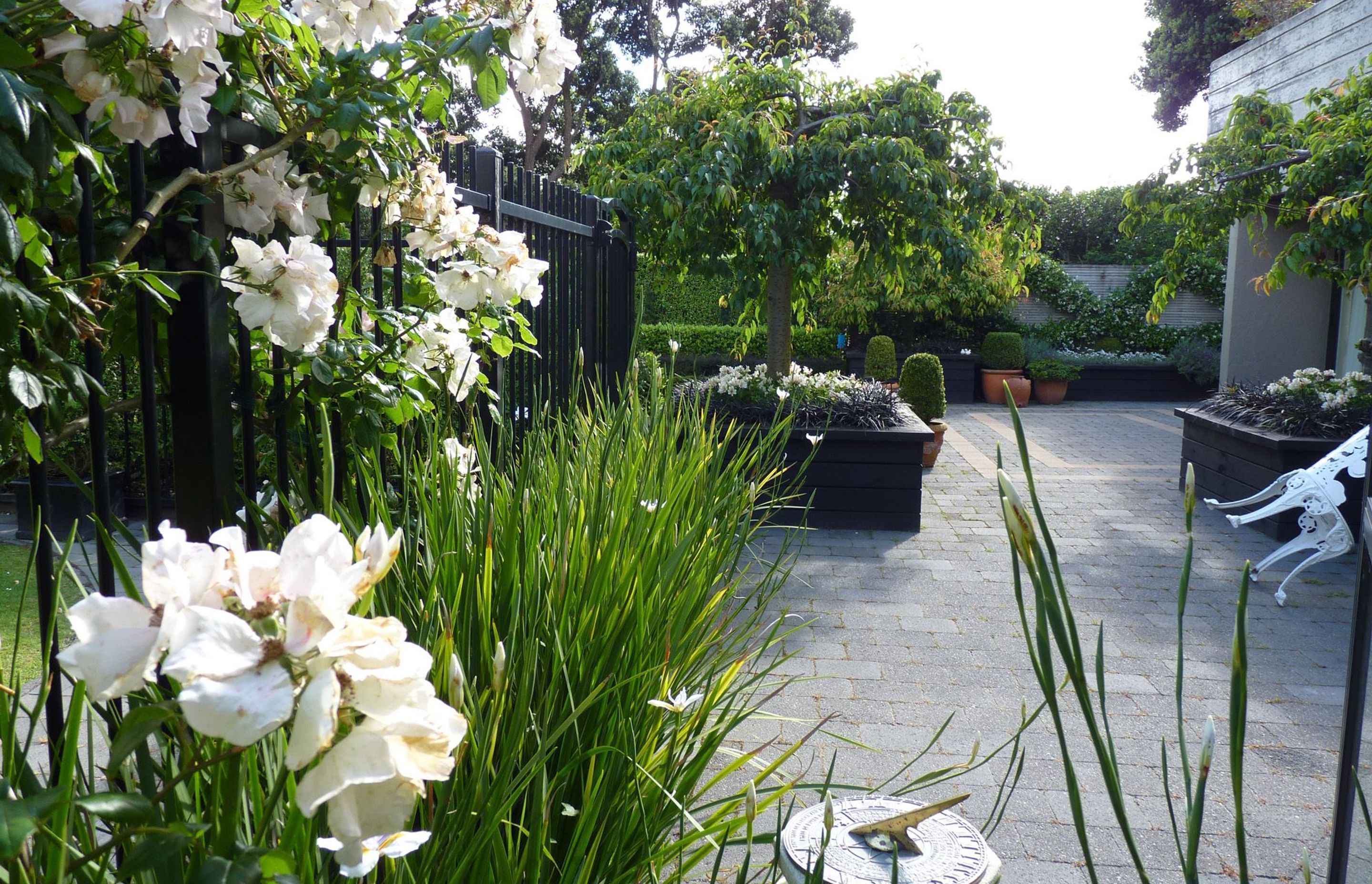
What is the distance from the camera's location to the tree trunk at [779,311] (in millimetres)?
7781

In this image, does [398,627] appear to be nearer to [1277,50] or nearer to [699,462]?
[699,462]

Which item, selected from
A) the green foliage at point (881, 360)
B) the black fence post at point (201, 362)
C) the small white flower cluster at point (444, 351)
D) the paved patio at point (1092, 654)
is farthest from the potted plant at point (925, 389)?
the black fence post at point (201, 362)

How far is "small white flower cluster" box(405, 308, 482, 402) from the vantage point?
7.64 ft

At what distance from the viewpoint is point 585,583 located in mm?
1920

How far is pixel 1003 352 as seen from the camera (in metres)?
15.7

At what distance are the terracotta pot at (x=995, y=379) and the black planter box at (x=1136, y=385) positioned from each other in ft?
3.55

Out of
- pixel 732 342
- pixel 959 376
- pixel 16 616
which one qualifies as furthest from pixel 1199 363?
pixel 16 616

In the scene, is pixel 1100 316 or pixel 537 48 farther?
pixel 1100 316

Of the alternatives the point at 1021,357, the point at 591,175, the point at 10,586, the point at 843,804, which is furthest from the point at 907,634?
the point at 1021,357

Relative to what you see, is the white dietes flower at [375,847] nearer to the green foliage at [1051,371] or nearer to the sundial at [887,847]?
the sundial at [887,847]

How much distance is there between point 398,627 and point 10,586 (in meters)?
5.01

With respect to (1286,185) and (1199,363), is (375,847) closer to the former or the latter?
(1286,185)

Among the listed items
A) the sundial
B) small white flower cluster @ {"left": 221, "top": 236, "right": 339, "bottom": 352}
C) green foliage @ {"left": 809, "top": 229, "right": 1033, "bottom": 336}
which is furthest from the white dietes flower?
green foliage @ {"left": 809, "top": 229, "right": 1033, "bottom": 336}

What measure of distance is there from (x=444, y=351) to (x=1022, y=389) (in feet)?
43.8
